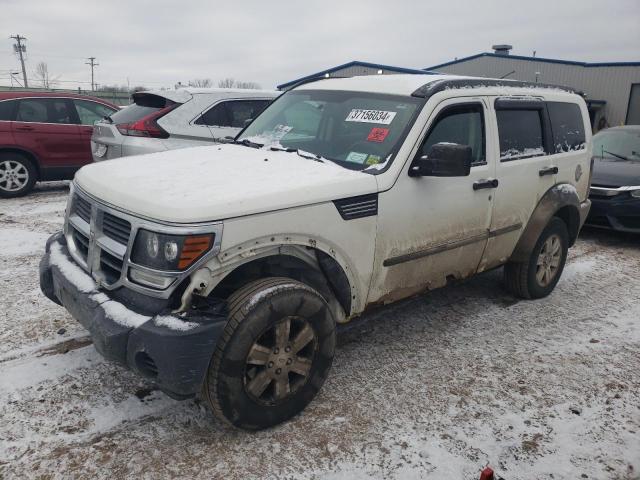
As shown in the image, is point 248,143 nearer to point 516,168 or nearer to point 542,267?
point 516,168

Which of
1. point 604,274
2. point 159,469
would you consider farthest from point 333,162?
point 604,274

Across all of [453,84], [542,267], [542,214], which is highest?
[453,84]

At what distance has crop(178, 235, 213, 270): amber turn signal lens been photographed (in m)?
2.49

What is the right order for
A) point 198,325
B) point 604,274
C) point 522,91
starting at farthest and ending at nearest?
point 604,274 < point 522,91 < point 198,325

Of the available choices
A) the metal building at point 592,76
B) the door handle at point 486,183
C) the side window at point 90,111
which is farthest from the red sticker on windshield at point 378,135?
the metal building at point 592,76

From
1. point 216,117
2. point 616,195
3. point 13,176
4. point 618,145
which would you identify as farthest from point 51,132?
point 618,145

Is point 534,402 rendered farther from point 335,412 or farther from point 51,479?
point 51,479

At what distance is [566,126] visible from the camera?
4902mm

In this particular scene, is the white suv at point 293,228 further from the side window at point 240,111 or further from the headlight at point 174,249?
the side window at point 240,111

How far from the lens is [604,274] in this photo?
19.2 ft

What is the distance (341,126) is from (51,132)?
6707mm

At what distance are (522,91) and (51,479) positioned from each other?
4.32 meters

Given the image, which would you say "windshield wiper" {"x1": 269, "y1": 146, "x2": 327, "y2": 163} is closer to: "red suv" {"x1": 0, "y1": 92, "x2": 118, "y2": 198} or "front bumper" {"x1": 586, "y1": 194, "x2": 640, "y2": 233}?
"front bumper" {"x1": 586, "y1": 194, "x2": 640, "y2": 233}

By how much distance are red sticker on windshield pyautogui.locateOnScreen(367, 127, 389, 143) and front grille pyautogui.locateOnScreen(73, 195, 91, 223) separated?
1821 mm
